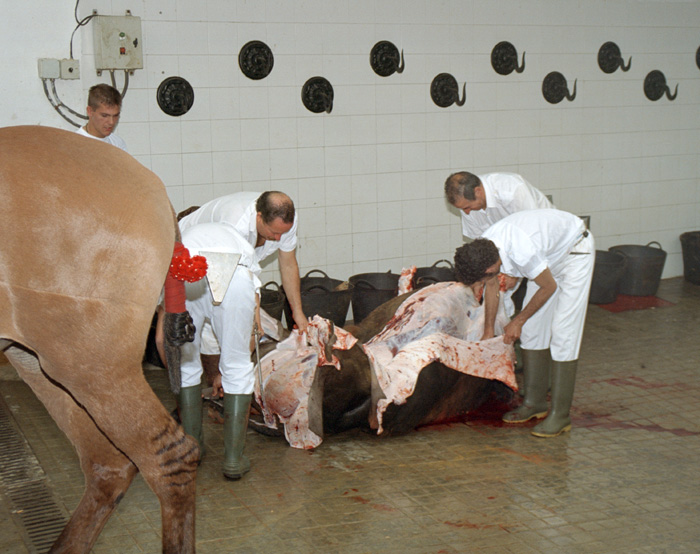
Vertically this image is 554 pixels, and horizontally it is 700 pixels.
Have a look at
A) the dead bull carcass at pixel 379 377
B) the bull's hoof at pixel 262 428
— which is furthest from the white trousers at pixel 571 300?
the bull's hoof at pixel 262 428

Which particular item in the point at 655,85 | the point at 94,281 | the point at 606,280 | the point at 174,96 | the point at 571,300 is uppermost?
the point at 655,85

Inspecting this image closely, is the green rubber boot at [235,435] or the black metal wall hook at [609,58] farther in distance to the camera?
the black metal wall hook at [609,58]

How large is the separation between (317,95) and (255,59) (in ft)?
2.16

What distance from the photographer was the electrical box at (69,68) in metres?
6.17

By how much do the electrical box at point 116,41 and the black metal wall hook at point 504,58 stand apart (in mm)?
3548

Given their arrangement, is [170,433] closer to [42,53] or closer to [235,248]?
[235,248]

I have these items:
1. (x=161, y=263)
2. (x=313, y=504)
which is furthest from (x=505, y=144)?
(x=161, y=263)

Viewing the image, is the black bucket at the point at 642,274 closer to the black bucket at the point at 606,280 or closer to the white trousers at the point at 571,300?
the black bucket at the point at 606,280

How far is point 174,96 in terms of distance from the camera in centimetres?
664

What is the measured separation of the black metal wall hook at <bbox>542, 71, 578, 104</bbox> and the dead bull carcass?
3.80 meters

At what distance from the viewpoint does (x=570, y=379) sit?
5.12m

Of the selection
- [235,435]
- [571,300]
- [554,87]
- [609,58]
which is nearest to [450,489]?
[235,435]

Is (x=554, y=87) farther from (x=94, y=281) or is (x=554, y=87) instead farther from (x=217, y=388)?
(x=94, y=281)

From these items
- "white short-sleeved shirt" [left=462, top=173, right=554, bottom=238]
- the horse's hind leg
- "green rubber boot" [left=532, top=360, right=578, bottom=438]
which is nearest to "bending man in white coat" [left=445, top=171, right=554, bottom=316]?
"white short-sleeved shirt" [left=462, top=173, right=554, bottom=238]
